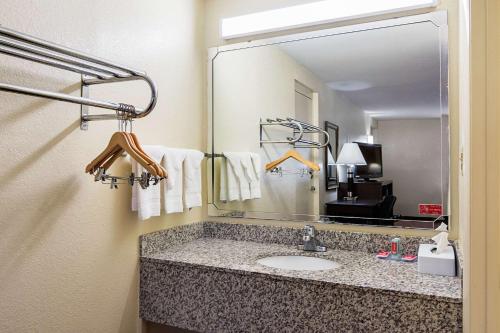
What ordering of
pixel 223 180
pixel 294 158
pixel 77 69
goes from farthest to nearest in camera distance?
pixel 223 180 < pixel 294 158 < pixel 77 69

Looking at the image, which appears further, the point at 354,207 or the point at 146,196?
the point at 354,207

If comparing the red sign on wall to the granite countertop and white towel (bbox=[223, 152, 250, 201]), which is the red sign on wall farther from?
white towel (bbox=[223, 152, 250, 201])

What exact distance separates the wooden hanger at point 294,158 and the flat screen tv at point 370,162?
8.8 inches

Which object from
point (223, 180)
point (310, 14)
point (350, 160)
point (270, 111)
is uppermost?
point (310, 14)

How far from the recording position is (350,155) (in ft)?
6.20

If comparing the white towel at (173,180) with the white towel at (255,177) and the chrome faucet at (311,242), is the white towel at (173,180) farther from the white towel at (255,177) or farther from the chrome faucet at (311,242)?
the chrome faucet at (311,242)

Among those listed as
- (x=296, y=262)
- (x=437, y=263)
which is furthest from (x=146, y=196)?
(x=437, y=263)

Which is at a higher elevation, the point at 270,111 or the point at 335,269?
the point at 270,111

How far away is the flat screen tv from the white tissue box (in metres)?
0.47

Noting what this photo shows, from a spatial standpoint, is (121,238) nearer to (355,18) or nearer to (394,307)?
(394,307)

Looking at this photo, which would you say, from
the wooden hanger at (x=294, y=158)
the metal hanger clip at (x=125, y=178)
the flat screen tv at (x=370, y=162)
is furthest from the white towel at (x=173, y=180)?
the flat screen tv at (x=370, y=162)

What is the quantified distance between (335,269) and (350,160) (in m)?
0.61

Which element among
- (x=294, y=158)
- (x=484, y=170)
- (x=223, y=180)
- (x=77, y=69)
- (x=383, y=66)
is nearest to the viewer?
(x=484, y=170)

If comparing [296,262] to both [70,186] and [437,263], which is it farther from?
[70,186]
